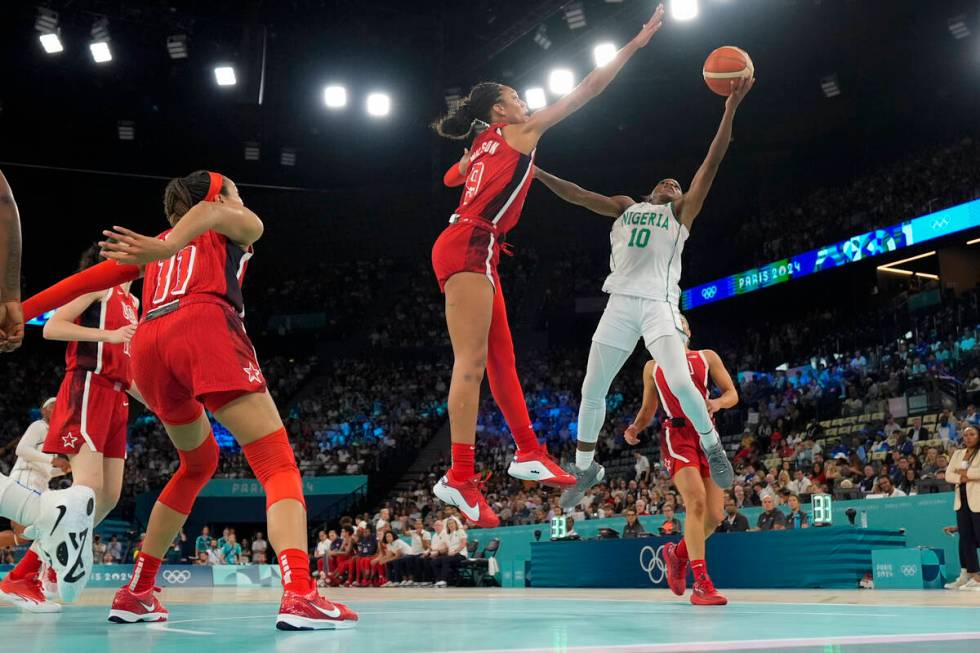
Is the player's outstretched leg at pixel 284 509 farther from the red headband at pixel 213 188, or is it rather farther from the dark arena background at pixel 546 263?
the dark arena background at pixel 546 263

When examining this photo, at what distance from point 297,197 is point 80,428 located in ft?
105

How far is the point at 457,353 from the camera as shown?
4.95m

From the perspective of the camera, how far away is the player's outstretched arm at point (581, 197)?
6.17 metres

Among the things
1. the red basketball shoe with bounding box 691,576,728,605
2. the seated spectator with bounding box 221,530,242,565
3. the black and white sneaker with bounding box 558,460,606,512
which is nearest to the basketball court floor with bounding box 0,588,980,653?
the black and white sneaker with bounding box 558,460,606,512

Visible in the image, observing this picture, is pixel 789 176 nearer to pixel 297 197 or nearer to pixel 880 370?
pixel 880 370

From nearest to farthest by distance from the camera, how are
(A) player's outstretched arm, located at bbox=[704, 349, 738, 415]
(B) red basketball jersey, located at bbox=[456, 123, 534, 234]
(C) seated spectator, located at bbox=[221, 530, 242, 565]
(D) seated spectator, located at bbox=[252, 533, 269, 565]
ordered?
(B) red basketball jersey, located at bbox=[456, 123, 534, 234] < (A) player's outstretched arm, located at bbox=[704, 349, 738, 415] < (C) seated spectator, located at bbox=[221, 530, 242, 565] < (D) seated spectator, located at bbox=[252, 533, 269, 565]

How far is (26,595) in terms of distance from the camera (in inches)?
217

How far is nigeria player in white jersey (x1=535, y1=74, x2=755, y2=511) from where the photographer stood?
616cm

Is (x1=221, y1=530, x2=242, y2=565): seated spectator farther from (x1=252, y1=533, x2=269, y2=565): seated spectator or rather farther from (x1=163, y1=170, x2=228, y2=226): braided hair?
(x1=163, y1=170, x2=228, y2=226): braided hair

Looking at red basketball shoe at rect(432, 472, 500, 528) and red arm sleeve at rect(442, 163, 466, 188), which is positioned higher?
red arm sleeve at rect(442, 163, 466, 188)

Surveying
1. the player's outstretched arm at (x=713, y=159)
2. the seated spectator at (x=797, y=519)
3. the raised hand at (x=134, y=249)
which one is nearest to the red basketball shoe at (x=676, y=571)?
Answer: the player's outstretched arm at (x=713, y=159)

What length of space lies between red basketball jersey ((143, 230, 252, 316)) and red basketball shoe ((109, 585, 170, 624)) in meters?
1.48

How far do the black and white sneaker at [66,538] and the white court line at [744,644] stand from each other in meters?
2.52

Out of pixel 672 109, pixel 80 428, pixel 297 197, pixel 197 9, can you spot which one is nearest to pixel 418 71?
pixel 197 9
